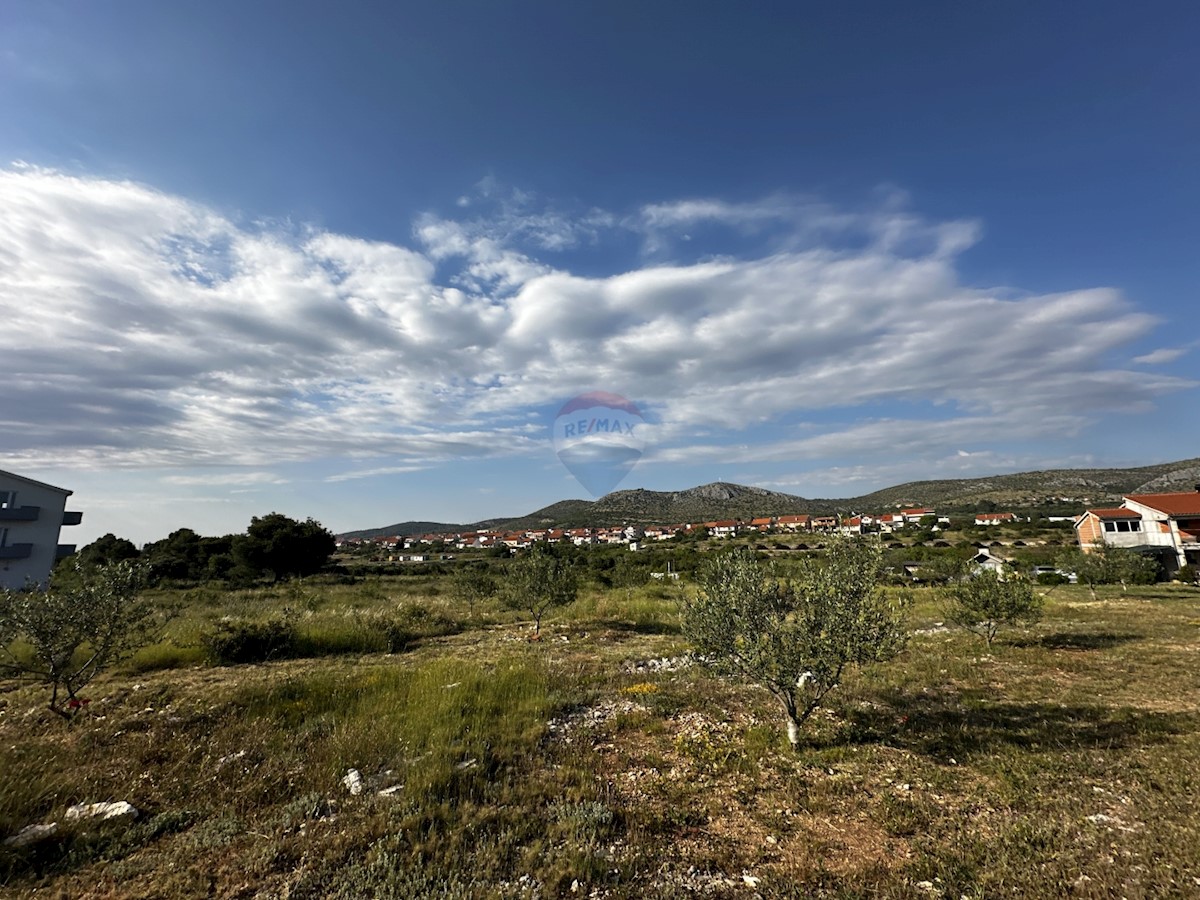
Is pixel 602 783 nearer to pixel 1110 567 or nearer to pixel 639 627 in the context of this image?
pixel 639 627

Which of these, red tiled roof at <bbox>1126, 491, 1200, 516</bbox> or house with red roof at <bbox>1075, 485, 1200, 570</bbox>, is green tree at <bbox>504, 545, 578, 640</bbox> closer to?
house with red roof at <bbox>1075, 485, 1200, 570</bbox>

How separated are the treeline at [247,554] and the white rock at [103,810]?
187ft

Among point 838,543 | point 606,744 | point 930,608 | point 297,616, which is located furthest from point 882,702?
point 297,616

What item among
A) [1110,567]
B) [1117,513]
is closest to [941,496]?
[1117,513]

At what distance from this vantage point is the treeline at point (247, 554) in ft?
190

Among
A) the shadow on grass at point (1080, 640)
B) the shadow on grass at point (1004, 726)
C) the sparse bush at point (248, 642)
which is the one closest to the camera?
the shadow on grass at point (1004, 726)

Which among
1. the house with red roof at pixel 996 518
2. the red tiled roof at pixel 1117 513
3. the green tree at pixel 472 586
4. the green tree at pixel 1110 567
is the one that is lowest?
the green tree at pixel 1110 567

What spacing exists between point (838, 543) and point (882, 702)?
631 cm

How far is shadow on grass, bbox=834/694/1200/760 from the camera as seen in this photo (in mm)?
10453

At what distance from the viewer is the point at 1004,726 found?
11695mm

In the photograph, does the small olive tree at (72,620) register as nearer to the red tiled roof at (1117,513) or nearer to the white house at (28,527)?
the white house at (28,527)

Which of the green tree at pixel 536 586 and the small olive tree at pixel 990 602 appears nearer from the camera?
the small olive tree at pixel 990 602

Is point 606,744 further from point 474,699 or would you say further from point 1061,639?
point 1061,639

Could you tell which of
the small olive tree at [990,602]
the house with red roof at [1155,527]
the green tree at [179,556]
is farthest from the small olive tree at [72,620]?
the house with red roof at [1155,527]
